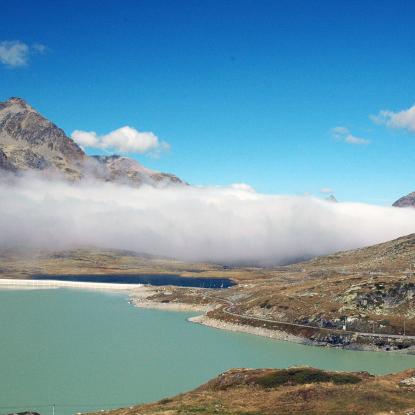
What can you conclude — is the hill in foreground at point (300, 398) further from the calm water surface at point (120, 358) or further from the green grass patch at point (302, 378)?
the calm water surface at point (120, 358)

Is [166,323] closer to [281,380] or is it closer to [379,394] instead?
[281,380]

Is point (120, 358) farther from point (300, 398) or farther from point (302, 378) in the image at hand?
point (300, 398)

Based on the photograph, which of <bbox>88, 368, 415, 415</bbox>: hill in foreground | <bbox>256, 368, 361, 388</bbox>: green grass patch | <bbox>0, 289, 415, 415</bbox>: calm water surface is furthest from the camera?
<bbox>0, 289, 415, 415</bbox>: calm water surface

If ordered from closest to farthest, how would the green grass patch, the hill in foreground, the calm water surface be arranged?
1. the hill in foreground
2. the green grass patch
3. the calm water surface

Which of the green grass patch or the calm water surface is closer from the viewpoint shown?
the green grass patch

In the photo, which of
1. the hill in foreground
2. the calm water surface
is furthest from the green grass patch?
the calm water surface

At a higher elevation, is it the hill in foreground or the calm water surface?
the hill in foreground

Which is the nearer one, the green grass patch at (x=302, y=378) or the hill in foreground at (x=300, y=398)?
the hill in foreground at (x=300, y=398)

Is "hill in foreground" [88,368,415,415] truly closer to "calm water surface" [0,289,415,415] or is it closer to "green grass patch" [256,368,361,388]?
"green grass patch" [256,368,361,388]

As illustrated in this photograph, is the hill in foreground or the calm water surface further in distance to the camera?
the calm water surface

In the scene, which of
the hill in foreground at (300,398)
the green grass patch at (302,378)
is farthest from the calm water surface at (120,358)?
the green grass patch at (302,378)
